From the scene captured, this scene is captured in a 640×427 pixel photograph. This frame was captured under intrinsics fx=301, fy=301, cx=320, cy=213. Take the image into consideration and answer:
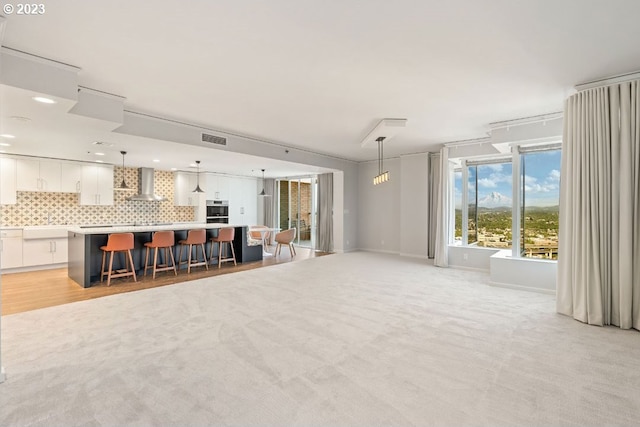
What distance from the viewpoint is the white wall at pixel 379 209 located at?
8602 mm

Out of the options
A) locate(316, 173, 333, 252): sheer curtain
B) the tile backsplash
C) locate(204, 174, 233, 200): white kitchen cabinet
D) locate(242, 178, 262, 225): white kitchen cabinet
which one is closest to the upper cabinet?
the tile backsplash

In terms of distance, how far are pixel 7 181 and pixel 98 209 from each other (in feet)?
6.02

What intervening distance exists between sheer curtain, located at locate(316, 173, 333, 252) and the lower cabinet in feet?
21.0

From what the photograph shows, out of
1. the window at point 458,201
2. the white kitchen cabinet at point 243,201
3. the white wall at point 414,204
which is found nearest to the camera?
the window at point 458,201

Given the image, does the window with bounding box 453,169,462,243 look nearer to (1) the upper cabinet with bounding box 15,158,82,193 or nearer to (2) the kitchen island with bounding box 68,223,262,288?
(2) the kitchen island with bounding box 68,223,262,288

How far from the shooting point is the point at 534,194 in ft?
17.4

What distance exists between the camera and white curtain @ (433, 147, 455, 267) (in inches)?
267

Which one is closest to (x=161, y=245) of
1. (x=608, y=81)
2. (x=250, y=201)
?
(x=250, y=201)

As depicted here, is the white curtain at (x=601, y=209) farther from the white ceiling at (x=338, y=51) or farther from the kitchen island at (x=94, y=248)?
the kitchen island at (x=94, y=248)

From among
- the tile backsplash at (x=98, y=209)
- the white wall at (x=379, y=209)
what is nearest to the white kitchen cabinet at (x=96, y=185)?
the tile backsplash at (x=98, y=209)

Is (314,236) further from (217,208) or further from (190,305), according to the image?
(190,305)

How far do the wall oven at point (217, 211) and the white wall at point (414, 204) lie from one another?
19.1 feet

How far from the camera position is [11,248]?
609 cm

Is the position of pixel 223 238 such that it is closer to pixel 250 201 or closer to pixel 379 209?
pixel 250 201
